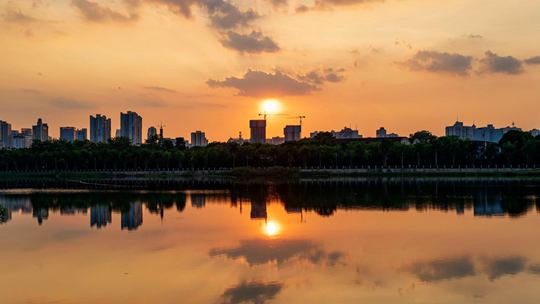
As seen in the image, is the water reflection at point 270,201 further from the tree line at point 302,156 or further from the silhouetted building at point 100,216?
the tree line at point 302,156

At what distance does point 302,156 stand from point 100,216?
60.1 metres

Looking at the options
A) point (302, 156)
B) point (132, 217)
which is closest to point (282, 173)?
point (302, 156)

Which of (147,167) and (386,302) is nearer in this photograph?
(386,302)

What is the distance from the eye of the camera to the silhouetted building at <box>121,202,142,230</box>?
28.9 meters

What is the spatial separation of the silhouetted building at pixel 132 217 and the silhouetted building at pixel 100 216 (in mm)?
927

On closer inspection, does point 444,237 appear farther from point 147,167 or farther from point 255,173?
point 147,167

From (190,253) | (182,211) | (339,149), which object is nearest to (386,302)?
(190,253)

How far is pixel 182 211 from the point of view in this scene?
3606cm

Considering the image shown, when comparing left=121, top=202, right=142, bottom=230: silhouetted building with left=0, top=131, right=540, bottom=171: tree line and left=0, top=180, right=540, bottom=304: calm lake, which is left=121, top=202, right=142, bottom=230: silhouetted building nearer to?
left=0, top=180, right=540, bottom=304: calm lake

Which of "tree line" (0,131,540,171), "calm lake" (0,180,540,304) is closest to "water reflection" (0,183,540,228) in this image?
"calm lake" (0,180,540,304)

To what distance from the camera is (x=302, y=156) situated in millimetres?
91500

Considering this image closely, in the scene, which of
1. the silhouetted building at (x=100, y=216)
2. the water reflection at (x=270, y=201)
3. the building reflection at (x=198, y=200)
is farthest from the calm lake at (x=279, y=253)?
the building reflection at (x=198, y=200)

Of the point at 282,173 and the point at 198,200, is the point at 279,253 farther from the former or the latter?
the point at 282,173

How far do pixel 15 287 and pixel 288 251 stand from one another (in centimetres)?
920
